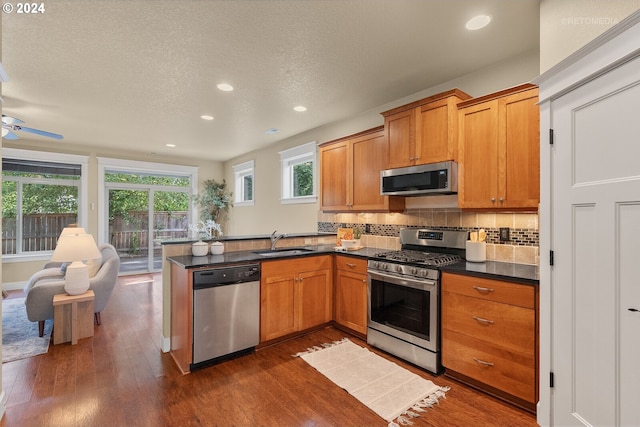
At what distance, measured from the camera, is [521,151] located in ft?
7.55

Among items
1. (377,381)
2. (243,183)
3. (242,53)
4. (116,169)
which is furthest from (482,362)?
(116,169)

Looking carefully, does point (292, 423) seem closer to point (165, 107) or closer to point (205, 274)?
point (205, 274)

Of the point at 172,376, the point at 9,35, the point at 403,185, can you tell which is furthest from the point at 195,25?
the point at 172,376

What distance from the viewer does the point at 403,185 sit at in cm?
303

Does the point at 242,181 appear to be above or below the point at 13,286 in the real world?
above

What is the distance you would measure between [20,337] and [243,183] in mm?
4560

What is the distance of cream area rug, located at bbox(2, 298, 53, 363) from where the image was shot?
281 cm

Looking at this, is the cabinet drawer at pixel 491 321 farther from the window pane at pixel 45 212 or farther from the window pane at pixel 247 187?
the window pane at pixel 45 212

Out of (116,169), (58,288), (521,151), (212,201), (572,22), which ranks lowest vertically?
(58,288)

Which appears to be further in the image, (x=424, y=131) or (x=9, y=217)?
(x=9, y=217)

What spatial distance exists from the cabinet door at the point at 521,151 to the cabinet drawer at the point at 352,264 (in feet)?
4.68

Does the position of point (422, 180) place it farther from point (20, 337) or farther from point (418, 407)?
point (20, 337)

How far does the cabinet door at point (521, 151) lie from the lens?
2.23 meters

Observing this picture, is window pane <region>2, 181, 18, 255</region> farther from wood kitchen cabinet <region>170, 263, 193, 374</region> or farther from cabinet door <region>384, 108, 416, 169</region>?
cabinet door <region>384, 108, 416, 169</region>
